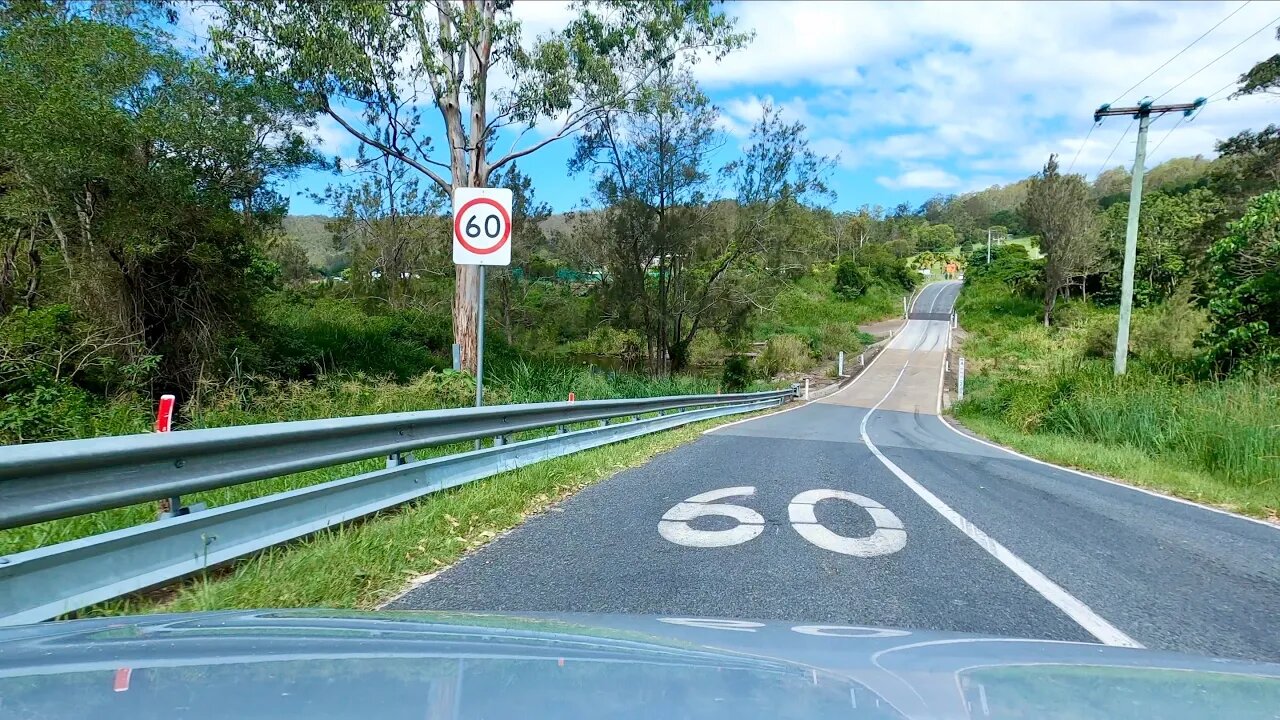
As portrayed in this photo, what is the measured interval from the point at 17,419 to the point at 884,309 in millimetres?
91632

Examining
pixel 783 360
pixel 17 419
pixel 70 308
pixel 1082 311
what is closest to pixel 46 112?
pixel 70 308

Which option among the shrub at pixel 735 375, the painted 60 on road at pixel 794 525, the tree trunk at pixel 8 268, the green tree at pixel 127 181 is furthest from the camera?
the shrub at pixel 735 375

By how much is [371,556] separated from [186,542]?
41.8 inches

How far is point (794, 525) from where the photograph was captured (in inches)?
239

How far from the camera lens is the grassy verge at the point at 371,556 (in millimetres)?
3607

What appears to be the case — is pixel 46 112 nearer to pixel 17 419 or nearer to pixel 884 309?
pixel 17 419

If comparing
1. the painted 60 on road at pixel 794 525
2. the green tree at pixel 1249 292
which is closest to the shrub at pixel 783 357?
the green tree at pixel 1249 292

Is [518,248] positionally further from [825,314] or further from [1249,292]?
[825,314]

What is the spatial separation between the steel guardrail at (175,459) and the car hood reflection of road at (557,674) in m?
0.71

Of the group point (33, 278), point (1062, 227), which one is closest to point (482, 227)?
point (33, 278)

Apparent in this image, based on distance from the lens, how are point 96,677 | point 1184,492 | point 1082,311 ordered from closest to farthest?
1. point 96,677
2. point 1184,492
3. point 1082,311

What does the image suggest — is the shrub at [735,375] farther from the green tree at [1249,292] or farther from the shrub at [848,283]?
the shrub at [848,283]

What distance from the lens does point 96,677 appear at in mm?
1929

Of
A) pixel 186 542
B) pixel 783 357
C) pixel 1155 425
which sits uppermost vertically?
pixel 186 542
